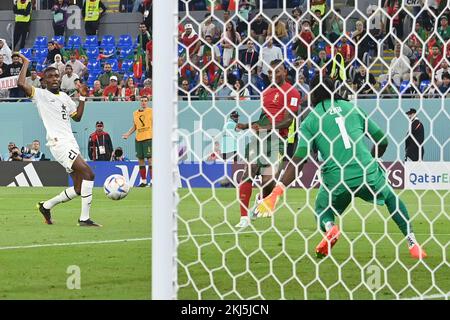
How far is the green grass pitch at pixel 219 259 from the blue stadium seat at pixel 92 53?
1125 centimetres

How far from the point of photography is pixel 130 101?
22.3 meters

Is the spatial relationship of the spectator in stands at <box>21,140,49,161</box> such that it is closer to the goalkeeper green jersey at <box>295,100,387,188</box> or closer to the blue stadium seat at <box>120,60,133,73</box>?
the blue stadium seat at <box>120,60,133,73</box>

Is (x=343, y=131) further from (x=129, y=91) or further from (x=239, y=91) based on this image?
(x=129, y=91)

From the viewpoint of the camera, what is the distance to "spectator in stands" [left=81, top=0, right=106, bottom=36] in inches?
1033

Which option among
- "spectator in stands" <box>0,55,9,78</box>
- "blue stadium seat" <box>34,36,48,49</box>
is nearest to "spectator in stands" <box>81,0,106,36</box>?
"blue stadium seat" <box>34,36,48,49</box>

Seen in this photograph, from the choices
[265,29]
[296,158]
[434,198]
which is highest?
[265,29]

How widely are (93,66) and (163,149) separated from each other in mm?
20463

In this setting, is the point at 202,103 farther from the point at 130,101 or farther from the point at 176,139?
the point at 176,139

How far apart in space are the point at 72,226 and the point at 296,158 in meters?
4.70

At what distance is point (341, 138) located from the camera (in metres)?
7.92

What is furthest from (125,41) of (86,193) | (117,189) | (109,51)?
(86,193)

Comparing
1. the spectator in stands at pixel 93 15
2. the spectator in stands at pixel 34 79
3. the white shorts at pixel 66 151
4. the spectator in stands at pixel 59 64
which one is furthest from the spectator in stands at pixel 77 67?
the white shorts at pixel 66 151
